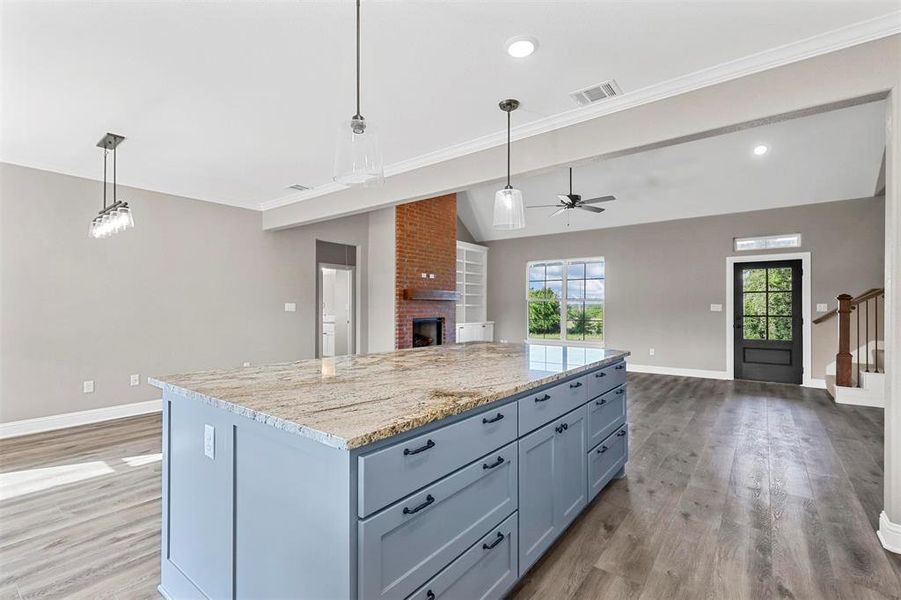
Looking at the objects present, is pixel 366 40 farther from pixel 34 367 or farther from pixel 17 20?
pixel 34 367

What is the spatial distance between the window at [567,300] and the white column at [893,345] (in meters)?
6.21

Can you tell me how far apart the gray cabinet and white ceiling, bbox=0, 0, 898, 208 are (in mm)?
1966

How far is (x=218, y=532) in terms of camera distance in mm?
1619

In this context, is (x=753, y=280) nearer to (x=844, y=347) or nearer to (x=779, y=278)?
(x=779, y=278)

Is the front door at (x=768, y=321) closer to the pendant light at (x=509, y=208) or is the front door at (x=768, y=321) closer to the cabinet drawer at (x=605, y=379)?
the cabinet drawer at (x=605, y=379)

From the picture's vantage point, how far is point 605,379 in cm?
282

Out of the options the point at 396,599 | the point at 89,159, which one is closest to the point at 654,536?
the point at 396,599

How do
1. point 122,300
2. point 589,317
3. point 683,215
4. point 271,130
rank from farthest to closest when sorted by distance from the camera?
point 589,317 → point 683,215 → point 122,300 → point 271,130

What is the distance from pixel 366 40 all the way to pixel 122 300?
165 inches

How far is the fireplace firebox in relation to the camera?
22.4 ft

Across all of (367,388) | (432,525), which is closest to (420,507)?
(432,525)

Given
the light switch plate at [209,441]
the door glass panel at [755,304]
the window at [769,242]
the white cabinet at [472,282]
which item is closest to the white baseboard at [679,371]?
the door glass panel at [755,304]

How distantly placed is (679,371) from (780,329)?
1591 mm

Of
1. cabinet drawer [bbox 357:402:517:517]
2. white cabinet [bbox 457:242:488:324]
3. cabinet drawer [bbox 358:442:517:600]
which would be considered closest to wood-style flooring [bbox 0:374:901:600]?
cabinet drawer [bbox 358:442:517:600]
